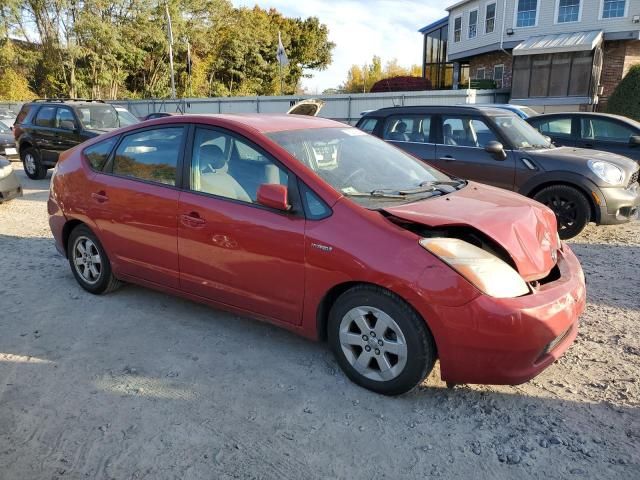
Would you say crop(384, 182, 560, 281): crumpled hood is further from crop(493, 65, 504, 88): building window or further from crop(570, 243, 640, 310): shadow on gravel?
crop(493, 65, 504, 88): building window

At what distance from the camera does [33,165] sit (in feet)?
40.8

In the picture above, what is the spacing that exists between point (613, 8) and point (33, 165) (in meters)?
26.2

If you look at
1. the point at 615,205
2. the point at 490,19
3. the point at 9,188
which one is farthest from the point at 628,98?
the point at 9,188

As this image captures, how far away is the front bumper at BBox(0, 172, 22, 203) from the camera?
8805 millimetres

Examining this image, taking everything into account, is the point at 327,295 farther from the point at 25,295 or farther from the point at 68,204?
the point at 25,295

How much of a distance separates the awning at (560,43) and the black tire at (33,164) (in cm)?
2287

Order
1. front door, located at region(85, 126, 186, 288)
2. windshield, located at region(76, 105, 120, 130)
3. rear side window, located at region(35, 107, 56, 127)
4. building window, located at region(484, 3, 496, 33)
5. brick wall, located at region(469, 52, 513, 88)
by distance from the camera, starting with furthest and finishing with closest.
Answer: brick wall, located at region(469, 52, 513, 88) → building window, located at region(484, 3, 496, 33) → rear side window, located at region(35, 107, 56, 127) → windshield, located at region(76, 105, 120, 130) → front door, located at region(85, 126, 186, 288)

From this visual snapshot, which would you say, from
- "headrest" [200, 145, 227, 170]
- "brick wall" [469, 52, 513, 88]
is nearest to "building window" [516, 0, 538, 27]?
"brick wall" [469, 52, 513, 88]

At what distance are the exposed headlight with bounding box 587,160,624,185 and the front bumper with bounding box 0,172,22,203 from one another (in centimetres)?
897

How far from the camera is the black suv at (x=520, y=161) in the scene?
6.57m

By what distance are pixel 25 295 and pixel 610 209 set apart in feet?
21.6

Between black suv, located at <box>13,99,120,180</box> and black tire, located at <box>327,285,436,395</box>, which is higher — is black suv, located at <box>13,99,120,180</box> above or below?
above

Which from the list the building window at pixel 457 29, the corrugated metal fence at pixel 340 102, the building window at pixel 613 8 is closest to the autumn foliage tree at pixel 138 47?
the corrugated metal fence at pixel 340 102

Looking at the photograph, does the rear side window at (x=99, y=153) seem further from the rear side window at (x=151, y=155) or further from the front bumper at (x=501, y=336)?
the front bumper at (x=501, y=336)
